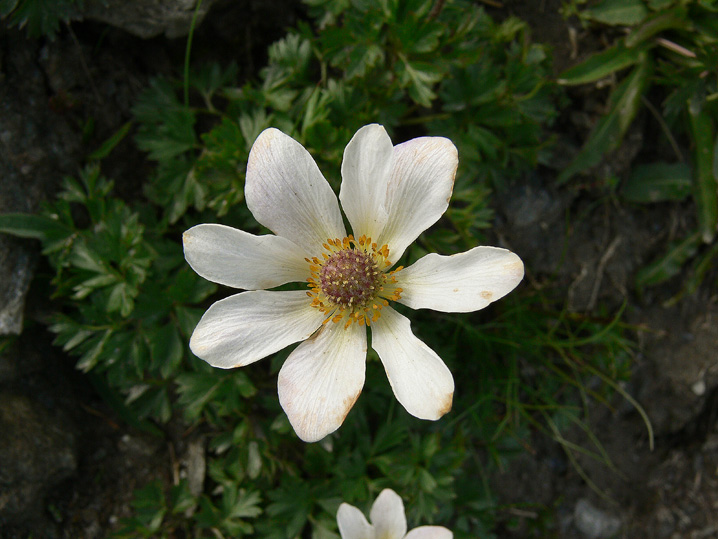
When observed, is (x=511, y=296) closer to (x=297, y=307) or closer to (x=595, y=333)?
(x=595, y=333)

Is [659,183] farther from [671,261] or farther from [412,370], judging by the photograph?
[412,370]

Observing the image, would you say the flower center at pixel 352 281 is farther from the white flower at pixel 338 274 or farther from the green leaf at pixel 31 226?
the green leaf at pixel 31 226

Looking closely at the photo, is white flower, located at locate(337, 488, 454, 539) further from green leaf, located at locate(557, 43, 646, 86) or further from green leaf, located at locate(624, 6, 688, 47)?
green leaf, located at locate(624, 6, 688, 47)

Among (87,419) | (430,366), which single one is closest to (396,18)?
(430,366)

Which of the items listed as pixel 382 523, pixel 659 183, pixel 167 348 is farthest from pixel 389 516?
pixel 659 183

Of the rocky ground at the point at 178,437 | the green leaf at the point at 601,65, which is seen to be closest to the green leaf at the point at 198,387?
the rocky ground at the point at 178,437

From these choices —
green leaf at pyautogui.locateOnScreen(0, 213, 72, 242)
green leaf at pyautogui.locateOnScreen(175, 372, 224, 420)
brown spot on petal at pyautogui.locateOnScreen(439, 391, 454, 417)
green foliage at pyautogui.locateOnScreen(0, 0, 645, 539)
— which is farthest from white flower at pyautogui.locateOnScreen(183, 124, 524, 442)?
green leaf at pyautogui.locateOnScreen(0, 213, 72, 242)
